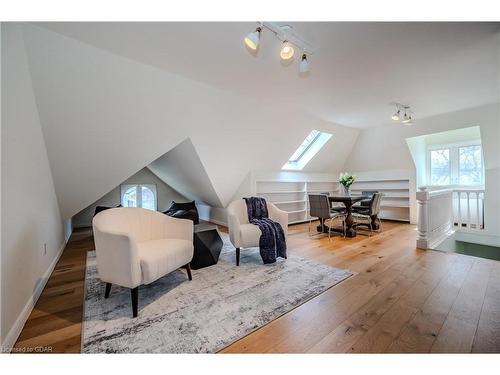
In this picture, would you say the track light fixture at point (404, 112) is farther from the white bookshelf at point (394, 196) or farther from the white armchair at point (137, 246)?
the white armchair at point (137, 246)

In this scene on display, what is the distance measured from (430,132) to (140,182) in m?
7.28

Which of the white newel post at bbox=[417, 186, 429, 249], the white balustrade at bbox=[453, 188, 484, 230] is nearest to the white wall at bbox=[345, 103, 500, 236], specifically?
the white balustrade at bbox=[453, 188, 484, 230]

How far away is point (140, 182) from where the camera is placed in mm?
6188

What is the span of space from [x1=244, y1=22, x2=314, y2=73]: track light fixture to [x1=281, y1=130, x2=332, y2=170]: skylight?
3168mm

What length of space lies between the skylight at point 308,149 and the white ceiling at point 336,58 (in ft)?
5.66

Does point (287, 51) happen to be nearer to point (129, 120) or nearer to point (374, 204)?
point (129, 120)

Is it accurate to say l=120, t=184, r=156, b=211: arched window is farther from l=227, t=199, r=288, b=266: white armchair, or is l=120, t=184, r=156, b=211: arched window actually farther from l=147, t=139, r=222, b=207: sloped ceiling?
l=227, t=199, r=288, b=266: white armchair

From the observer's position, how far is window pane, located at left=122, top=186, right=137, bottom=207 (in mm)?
5971

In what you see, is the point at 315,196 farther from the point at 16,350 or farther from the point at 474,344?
the point at 16,350

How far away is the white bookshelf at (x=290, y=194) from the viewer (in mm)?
5090

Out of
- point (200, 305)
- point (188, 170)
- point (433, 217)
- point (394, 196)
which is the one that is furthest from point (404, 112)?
point (200, 305)

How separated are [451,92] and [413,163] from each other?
7.58ft

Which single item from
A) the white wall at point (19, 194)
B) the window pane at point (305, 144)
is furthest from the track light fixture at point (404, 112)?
the white wall at point (19, 194)
